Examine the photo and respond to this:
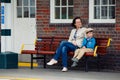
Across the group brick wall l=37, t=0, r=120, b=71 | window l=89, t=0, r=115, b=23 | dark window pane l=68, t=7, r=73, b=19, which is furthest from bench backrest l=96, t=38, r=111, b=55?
dark window pane l=68, t=7, r=73, b=19

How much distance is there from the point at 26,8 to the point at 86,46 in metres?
3.03

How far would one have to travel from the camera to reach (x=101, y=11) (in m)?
16.3

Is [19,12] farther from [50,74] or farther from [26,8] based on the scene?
[50,74]

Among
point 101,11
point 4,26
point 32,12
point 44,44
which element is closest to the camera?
point 4,26

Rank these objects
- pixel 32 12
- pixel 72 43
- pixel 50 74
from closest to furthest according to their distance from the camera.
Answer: pixel 50 74 → pixel 72 43 → pixel 32 12

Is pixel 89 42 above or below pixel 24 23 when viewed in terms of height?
below

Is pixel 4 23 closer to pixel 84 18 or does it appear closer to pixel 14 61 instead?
pixel 14 61

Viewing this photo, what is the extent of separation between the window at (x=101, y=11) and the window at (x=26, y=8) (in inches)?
85.7

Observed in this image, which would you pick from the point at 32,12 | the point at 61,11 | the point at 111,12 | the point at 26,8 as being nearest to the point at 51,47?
the point at 61,11

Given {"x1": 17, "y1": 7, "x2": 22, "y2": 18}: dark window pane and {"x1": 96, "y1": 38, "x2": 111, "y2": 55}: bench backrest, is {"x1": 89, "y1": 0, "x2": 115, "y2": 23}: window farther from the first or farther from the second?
{"x1": 17, "y1": 7, "x2": 22, "y2": 18}: dark window pane

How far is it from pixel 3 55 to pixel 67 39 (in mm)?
1881

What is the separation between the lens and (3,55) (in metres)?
16.0

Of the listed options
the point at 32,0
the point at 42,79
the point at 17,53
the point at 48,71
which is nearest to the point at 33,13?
the point at 32,0

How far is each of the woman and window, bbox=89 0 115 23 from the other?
59 centimetres
